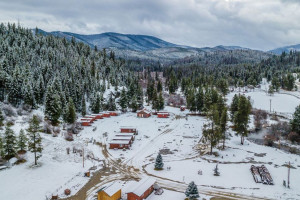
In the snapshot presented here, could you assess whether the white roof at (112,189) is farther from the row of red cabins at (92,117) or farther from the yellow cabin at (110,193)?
the row of red cabins at (92,117)

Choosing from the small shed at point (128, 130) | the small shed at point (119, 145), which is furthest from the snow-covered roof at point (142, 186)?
the small shed at point (128, 130)

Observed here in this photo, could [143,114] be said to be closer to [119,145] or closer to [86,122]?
[86,122]

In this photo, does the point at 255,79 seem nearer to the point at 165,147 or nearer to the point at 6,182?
the point at 165,147

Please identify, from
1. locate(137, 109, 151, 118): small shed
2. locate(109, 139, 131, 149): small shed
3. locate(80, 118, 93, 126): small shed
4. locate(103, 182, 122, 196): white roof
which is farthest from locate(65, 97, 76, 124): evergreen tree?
locate(103, 182, 122, 196): white roof

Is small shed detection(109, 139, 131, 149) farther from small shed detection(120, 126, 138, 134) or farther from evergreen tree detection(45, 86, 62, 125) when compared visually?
evergreen tree detection(45, 86, 62, 125)

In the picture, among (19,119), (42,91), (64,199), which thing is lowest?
(64,199)

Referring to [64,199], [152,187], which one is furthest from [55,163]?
[152,187]
